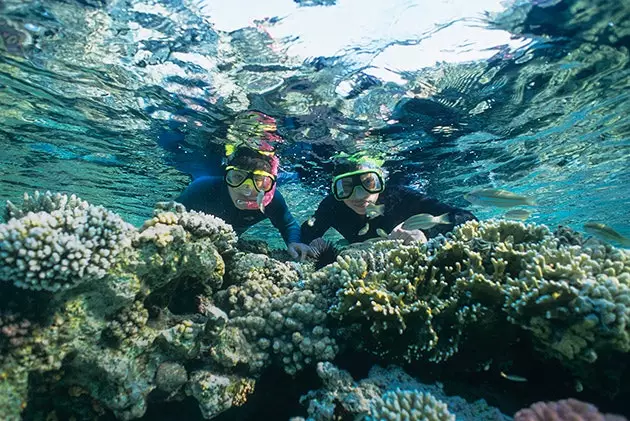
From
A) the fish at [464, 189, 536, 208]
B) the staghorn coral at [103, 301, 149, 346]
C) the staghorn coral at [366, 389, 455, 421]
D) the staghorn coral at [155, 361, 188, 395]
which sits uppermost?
the fish at [464, 189, 536, 208]

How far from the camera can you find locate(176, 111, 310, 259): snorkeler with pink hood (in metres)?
9.69

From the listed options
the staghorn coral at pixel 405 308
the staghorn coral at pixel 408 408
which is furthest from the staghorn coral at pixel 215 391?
the staghorn coral at pixel 408 408

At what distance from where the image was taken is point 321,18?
673 centimetres

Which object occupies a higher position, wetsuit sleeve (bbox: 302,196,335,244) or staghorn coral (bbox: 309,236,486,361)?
staghorn coral (bbox: 309,236,486,361)

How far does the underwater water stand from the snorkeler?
242cm

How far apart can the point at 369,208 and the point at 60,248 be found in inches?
220

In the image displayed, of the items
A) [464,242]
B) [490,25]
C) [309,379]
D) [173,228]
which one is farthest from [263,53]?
[309,379]

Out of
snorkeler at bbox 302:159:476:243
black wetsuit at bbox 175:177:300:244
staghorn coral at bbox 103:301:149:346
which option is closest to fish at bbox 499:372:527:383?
staghorn coral at bbox 103:301:149:346

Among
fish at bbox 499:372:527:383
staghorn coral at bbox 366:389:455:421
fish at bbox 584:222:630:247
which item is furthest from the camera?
fish at bbox 584:222:630:247

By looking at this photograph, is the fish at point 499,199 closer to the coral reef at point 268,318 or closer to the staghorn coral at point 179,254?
the coral reef at point 268,318

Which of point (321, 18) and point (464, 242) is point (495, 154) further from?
point (464, 242)

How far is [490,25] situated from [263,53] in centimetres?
499

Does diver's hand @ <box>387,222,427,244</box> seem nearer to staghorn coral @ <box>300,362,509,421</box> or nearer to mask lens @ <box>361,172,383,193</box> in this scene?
mask lens @ <box>361,172,383,193</box>

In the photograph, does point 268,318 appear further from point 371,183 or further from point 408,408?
point 371,183
